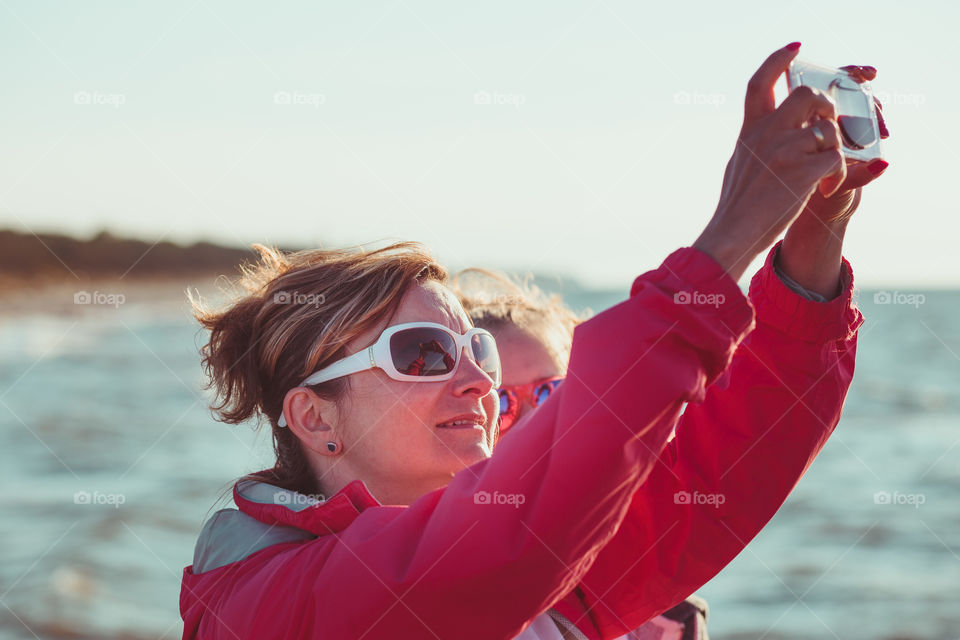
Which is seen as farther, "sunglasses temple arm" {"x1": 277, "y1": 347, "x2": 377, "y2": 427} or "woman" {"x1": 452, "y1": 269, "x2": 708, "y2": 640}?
"woman" {"x1": 452, "y1": 269, "x2": 708, "y2": 640}

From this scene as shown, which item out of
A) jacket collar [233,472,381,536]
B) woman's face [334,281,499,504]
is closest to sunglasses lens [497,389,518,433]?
woman's face [334,281,499,504]

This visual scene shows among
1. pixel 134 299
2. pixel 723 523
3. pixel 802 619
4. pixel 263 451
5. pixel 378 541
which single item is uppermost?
pixel 378 541

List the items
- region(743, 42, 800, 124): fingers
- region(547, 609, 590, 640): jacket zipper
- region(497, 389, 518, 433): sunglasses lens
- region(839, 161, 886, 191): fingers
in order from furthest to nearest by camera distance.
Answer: region(497, 389, 518, 433): sunglasses lens
region(547, 609, 590, 640): jacket zipper
region(839, 161, 886, 191): fingers
region(743, 42, 800, 124): fingers

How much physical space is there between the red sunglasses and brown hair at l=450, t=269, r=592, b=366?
179mm

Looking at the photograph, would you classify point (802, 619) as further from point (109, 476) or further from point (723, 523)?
point (109, 476)

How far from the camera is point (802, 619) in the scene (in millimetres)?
6848

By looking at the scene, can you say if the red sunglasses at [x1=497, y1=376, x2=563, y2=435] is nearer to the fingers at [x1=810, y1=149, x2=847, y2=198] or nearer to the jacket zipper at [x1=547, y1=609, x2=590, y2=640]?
the jacket zipper at [x1=547, y1=609, x2=590, y2=640]

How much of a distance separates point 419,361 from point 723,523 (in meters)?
0.80

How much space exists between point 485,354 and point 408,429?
1.08 ft

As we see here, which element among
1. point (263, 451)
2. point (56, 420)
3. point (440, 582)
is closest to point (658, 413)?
point (440, 582)

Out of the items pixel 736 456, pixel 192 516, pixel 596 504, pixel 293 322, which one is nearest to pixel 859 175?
pixel 736 456

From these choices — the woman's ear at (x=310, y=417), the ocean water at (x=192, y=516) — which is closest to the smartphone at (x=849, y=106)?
the woman's ear at (x=310, y=417)

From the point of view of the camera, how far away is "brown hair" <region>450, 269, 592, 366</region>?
3680mm

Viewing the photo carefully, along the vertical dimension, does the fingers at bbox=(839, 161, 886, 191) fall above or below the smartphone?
below
